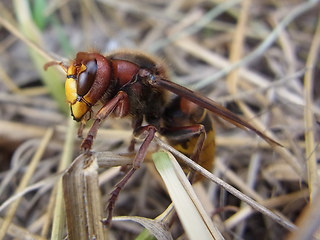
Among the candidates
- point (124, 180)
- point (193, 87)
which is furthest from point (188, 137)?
point (193, 87)

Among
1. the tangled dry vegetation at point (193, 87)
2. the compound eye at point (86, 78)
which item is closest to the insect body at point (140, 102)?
the compound eye at point (86, 78)

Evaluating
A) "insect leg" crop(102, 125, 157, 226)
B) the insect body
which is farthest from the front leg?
"insect leg" crop(102, 125, 157, 226)

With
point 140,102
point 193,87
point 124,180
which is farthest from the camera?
point 193,87

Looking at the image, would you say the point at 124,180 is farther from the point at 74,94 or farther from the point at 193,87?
the point at 193,87

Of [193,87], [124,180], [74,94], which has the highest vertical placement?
[193,87]

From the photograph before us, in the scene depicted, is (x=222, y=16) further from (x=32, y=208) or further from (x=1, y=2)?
(x=32, y=208)

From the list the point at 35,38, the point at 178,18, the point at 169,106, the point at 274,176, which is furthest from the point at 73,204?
the point at 178,18

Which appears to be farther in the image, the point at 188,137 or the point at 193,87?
the point at 193,87
